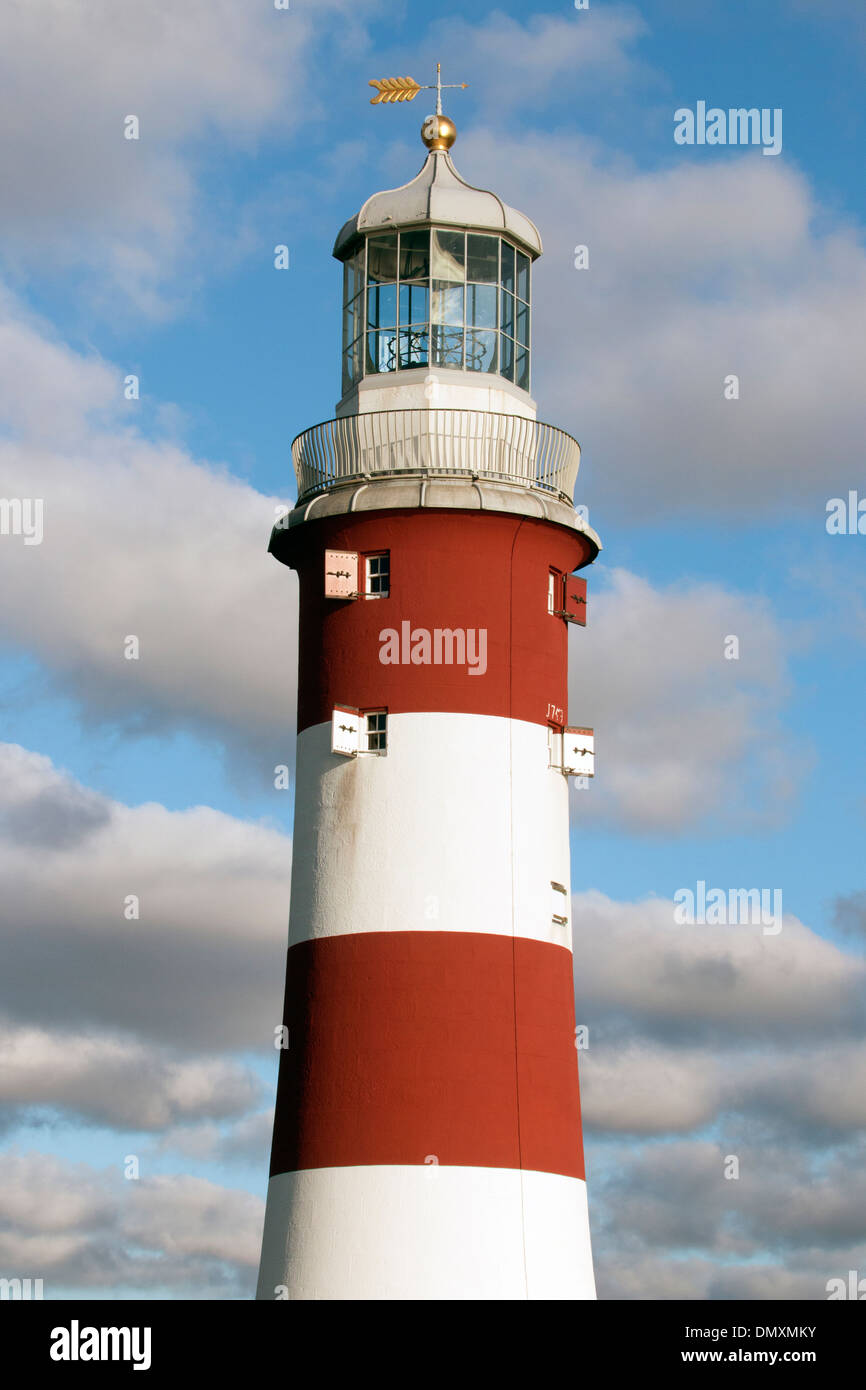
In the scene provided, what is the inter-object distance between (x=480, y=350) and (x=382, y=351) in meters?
1.55

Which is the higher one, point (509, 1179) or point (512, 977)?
point (512, 977)

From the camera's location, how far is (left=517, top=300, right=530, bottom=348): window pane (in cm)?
3800

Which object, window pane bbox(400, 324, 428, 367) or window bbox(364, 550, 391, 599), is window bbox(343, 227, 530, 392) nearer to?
window pane bbox(400, 324, 428, 367)

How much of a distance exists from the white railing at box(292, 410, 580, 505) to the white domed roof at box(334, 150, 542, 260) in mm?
3042

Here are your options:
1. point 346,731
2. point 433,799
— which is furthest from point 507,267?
point 433,799

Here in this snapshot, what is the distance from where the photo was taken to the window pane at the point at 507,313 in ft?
123

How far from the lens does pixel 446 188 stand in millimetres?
37219

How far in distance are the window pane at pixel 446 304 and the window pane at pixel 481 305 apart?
0.52 feet

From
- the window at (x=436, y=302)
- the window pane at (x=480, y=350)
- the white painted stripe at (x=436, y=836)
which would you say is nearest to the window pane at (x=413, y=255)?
the window at (x=436, y=302)

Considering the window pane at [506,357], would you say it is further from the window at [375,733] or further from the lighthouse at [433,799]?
the window at [375,733]

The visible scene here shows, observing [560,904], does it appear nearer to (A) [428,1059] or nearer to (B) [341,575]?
(A) [428,1059]

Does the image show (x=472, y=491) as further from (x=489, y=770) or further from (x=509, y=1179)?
(x=509, y=1179)

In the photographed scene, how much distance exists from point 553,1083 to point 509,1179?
1.77 metres
